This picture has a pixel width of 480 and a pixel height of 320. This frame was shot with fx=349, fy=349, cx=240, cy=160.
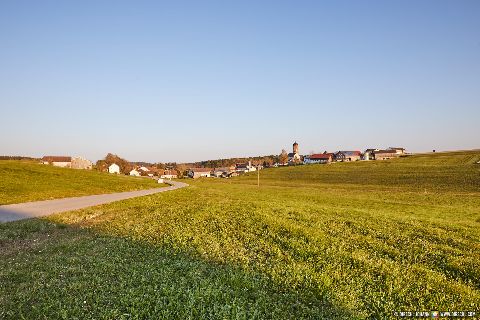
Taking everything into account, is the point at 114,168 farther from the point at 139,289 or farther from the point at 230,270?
the point at 139,289

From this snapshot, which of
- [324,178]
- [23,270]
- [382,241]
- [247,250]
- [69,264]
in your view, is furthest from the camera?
[324,178]

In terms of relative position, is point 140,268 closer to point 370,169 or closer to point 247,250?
point 247,250

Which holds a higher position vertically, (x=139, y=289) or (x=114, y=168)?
(x=114, y=168)

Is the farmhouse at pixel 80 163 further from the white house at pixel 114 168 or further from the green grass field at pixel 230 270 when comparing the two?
the green grass field at pixel 230 270

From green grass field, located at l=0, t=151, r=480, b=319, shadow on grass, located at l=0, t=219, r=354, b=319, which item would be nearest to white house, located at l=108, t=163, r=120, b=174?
green grass field, located at l=0, t=151, r=480, b=319

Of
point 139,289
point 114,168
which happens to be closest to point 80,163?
point 114,168

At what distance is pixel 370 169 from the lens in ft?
409

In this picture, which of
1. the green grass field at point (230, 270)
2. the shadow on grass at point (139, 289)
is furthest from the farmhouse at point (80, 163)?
the shadow on grass at point (139, 289)

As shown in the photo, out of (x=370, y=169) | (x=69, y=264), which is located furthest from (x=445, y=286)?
(x=370, y=169)

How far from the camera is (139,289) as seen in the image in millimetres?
8766

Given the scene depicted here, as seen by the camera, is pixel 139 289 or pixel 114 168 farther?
pixel 114 168

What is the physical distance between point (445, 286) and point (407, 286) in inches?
46.4

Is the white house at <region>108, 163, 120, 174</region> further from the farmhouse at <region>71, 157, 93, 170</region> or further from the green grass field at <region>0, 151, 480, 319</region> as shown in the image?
the green grass field at <region>0, 151, 480, 319</region>

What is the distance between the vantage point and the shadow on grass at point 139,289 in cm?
766
